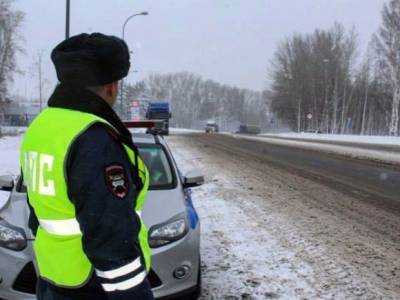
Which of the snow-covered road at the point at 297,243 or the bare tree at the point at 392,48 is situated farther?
the bare tree at the point at 392,48

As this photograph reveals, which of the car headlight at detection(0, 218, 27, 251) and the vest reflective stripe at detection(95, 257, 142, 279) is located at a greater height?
the vest reflective stripe at detection(95, 257, 142, 279)

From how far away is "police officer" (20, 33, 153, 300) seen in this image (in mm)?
1552

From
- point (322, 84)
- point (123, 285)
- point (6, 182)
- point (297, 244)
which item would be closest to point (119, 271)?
point (123, 285)

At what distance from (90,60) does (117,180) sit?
1.51 ft

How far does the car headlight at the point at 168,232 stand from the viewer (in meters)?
3.96

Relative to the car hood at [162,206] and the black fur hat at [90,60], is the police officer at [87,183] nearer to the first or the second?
the black fur hat at [90,60]

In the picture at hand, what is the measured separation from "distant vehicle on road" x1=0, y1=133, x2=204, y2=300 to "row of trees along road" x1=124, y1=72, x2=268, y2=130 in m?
148

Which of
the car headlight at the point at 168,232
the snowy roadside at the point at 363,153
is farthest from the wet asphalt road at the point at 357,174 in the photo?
the car headlight at the point at 168,232

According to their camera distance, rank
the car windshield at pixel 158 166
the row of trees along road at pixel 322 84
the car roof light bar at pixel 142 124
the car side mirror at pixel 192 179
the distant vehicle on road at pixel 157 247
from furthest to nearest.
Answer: the row of trees along road at pixel 322 84 < the car side mirror at pixel 192 179 < the car windshield at pixel 158 166 < the car roof light bar at pixel 142 124 < the distant vehicle on road at pixel 157 247

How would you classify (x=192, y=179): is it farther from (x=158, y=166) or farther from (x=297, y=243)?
(x=297, y=243)

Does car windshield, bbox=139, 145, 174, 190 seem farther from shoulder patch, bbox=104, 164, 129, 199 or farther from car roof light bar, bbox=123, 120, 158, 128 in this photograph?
shoulder patch, bbox=104, 164, 129, 199

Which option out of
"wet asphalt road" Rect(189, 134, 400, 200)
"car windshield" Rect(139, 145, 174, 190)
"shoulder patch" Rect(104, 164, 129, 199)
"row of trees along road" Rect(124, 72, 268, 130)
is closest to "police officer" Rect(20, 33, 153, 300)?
"shoulder patch" Rect(104, 164, 129, 199)

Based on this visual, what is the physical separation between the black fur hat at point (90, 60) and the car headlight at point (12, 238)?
236cm

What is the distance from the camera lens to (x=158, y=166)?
5.51 m
